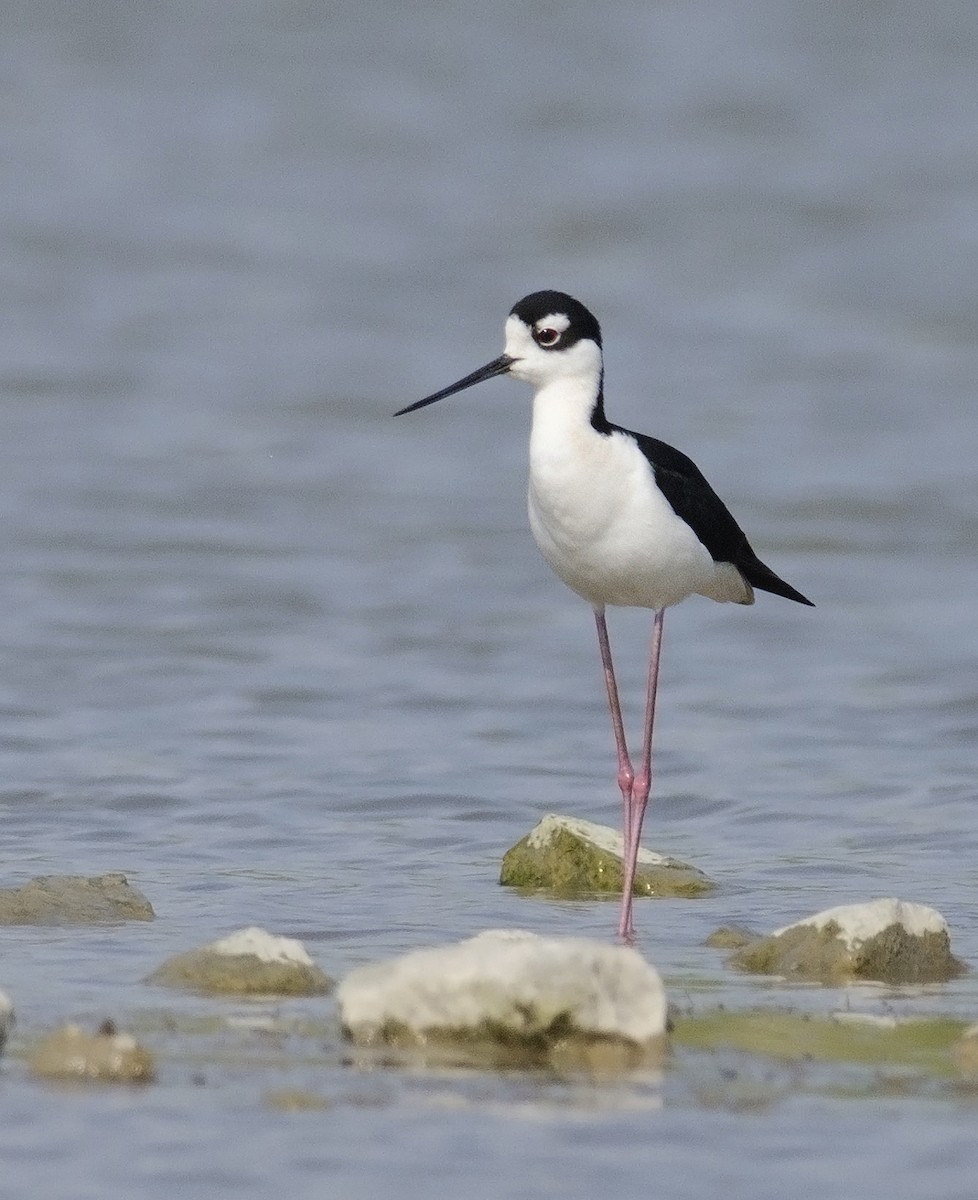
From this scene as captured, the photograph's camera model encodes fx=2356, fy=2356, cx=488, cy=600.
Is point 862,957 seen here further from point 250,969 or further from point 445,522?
point 445,522

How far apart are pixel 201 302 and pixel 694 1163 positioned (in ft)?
47.2

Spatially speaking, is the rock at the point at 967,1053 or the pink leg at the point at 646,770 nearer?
the rock at the point at 967,1053

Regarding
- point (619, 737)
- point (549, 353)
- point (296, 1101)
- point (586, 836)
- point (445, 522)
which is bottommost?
point (296, 1101)

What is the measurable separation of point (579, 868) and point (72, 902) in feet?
5.41

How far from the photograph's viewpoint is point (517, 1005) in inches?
185

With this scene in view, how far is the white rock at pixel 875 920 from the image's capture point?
572cm

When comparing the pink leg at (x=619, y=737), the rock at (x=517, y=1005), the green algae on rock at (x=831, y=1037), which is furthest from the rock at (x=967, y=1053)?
the pink leg at (x=619, y=737)

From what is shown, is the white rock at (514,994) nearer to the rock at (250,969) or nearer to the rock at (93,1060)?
the rock at (93,1060)

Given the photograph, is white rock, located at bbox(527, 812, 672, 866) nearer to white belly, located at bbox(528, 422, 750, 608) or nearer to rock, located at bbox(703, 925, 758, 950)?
white belly, located at bbox(528, 422, 750, 608)

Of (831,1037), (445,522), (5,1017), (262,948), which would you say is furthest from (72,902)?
(445,522)

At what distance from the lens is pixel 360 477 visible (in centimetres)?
1457

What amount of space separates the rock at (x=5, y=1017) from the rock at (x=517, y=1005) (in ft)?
2.24

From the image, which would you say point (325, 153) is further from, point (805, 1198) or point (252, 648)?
point (805, 1198)

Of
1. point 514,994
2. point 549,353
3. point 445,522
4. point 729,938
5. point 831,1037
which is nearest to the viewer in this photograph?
point 514,994
